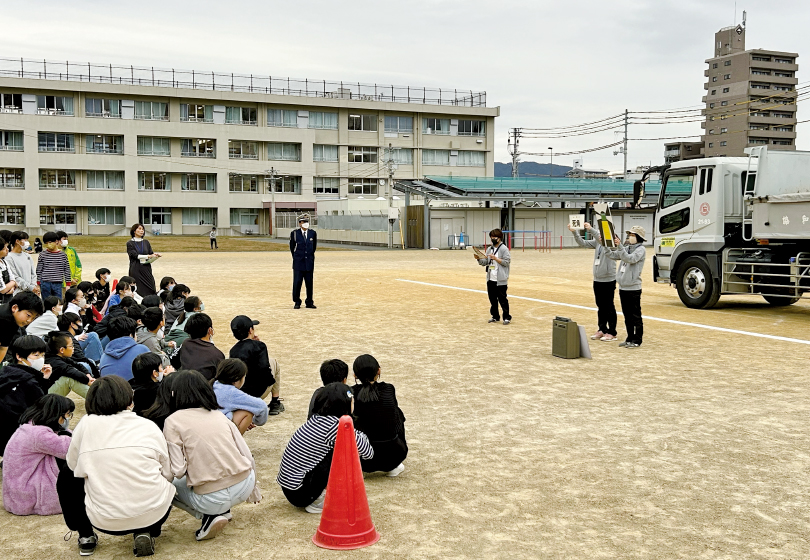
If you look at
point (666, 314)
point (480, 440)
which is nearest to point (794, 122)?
point (666, 314)

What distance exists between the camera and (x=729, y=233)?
619 inches

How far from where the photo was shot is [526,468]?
18.8 feet

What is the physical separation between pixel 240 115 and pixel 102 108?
41.7 ft

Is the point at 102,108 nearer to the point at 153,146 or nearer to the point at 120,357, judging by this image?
the point at 153,146

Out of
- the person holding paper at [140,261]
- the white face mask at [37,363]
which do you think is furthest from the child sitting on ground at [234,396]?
the person holding paper at [140,261]

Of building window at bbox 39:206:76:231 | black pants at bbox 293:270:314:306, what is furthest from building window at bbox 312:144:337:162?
black pants at bbox 293:270:314:306

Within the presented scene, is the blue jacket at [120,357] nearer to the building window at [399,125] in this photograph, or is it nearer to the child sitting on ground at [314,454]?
the child sitting on ground at [314,454]

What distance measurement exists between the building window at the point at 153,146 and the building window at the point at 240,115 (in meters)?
6.36

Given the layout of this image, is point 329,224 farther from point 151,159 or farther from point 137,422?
point 137,422

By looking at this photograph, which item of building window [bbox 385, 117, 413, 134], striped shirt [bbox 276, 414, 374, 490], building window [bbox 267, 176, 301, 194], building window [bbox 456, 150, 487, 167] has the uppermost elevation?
building window [bbox 385, 117, 413, 134]

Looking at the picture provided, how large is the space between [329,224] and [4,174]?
29957 millimetres

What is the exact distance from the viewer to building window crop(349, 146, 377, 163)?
76000 mm

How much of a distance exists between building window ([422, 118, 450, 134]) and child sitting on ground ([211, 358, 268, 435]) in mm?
74289

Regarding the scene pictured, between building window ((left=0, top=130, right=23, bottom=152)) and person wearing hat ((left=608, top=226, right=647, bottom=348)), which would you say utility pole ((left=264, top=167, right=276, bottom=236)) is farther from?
person wearing hat ((left=608, top=226, right=647, bottom=348))
